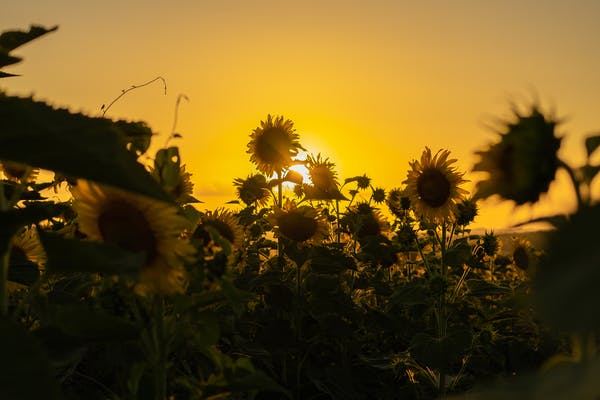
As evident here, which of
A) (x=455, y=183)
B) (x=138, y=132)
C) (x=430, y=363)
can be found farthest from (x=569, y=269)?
(x=455, y=183)

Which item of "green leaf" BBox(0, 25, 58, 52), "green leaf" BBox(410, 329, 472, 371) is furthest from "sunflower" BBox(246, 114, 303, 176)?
"green leaf" BBox(0, 25, 58, 52)

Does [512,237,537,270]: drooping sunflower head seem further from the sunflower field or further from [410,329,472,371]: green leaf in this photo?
[410,329,472,371]: green leaf

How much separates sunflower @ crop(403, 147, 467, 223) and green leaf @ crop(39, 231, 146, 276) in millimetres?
3700

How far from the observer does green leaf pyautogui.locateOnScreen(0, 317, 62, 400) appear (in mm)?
813

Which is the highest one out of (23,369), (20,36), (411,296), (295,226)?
(295,226)

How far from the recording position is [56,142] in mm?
856

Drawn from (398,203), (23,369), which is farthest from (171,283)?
(398,203)

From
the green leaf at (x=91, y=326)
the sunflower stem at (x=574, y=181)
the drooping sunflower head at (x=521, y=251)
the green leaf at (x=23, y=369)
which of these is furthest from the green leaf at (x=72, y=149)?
the drooping sunflower head at (x=521, y=251)

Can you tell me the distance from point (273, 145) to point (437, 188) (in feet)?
5.17

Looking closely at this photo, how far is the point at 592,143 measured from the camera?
3.76 feet

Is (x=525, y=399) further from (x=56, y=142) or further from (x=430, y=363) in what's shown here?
(x=430, y=363)

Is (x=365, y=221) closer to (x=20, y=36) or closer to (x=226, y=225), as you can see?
(x=226, y=225)

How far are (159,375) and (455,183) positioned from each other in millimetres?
3533

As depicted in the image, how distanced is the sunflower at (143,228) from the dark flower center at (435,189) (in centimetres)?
335
